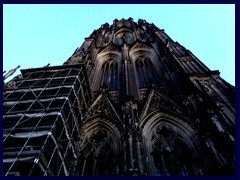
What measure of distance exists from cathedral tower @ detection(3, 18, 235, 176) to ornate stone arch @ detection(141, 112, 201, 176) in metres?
0.04

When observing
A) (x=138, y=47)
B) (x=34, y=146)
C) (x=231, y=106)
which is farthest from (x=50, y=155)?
(x=138, y=47)

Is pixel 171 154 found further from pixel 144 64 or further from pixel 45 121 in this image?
pixel 144 64

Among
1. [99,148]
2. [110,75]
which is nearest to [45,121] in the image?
[99,148]

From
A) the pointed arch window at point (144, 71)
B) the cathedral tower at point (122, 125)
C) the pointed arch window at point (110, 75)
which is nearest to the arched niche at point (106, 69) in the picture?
the pointed arch window at point (110, 75)

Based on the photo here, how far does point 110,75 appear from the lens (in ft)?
71.7

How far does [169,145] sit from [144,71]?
10088mm

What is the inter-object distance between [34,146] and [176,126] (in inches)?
273

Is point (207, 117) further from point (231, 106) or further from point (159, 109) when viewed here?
point (159, 109)

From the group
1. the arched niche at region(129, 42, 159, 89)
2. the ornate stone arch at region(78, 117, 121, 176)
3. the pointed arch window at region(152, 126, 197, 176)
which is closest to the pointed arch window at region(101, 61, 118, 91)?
the arched niche at region(129, 42, 159, 89)

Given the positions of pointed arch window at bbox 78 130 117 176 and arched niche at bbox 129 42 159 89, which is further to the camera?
arched niche at bbox 129 42 159 89

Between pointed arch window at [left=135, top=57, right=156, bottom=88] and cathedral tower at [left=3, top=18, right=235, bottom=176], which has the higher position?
pointed arch window at [left=135, top=57, right=156, bottom=88]

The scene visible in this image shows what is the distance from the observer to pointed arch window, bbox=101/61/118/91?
19812 mm

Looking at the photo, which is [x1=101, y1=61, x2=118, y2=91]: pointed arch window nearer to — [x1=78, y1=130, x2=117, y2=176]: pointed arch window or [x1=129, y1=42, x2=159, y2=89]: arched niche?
[x1=129, y1=42, x2=159, y2=89]: arched niche

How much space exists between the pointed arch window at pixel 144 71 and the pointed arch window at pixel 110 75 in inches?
67.4
